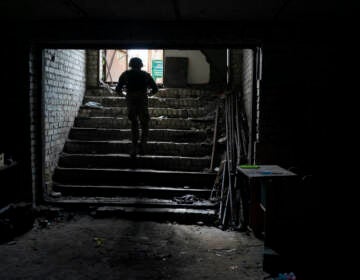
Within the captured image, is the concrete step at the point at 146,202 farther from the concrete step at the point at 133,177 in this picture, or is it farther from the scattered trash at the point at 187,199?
the concrete step at the point at 133,177

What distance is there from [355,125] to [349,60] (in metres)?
0.80

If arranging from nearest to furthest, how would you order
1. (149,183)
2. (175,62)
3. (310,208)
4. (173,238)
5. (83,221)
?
(310,208) → (173,238) → (83,221) → (149,183) → (175,62)

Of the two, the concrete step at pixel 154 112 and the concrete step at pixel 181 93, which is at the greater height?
the concrete step at pixel 181 93

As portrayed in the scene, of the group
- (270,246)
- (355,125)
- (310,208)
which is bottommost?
(270,246)

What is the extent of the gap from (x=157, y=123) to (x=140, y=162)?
126 centimetres

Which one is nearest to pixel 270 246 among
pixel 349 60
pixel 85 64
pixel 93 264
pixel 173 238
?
pixel 173 238

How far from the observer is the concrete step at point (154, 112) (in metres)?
7.77

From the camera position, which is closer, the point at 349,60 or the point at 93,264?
the point at 93,264

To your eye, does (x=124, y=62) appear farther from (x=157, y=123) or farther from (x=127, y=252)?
(x=127, y=252)

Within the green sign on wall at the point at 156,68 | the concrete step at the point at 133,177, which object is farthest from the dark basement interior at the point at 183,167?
the green sign on wall at the point at 156,68

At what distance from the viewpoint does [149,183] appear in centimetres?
621

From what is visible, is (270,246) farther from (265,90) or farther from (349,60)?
(349,60)

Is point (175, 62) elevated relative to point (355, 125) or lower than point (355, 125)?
elevated

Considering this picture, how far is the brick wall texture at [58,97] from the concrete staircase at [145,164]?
0.28 meters
